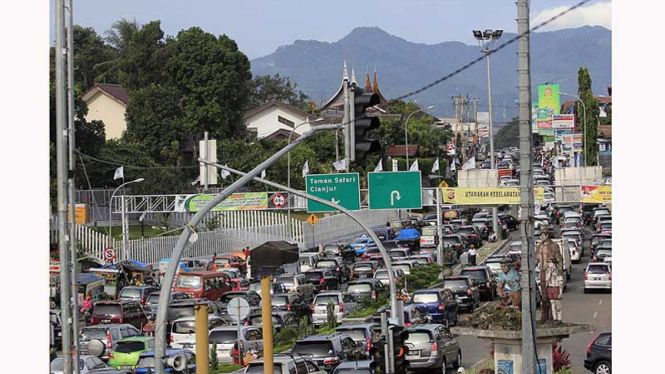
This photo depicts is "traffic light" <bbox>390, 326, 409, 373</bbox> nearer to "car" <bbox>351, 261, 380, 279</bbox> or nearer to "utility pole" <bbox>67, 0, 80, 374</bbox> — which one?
"utility pole" <bbox>67, 0, 80, 374</bbox>

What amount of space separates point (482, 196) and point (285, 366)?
35.7 meters

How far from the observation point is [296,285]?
1929 inches

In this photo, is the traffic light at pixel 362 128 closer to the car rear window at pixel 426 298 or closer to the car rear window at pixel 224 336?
the car rear window at pixel 224 336

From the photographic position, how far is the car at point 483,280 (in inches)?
1778

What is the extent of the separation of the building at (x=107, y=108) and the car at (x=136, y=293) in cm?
5487

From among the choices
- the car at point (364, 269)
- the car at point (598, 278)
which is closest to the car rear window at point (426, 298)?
the car at point (598, 278)

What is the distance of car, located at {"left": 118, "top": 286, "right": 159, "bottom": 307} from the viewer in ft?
146

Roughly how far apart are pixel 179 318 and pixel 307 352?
298 inches

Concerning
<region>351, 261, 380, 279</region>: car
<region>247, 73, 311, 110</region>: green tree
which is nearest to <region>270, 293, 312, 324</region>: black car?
<region>351, 261, 380, 279</region>: car

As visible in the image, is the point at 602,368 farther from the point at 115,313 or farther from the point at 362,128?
the point at 115,313

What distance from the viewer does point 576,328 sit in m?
20.1

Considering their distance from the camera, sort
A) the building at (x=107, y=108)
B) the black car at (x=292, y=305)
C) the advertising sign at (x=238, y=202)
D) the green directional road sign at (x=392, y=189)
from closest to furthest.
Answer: the black car at (x=292, y=305) → the green directional road sign at (x=392, y=189) → the advertising sign at (x=238, y=202) → the building at (x=107, y=108)

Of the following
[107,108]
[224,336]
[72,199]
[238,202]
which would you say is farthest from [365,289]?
[107,108]
